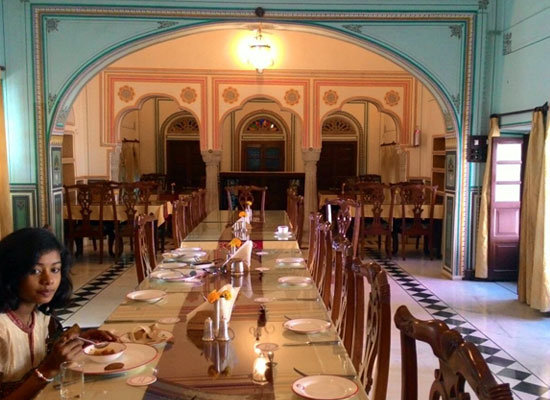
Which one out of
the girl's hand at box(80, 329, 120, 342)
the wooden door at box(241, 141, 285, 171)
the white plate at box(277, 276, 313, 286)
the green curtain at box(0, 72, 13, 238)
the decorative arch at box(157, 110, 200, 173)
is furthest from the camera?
the wooden door at box(241, 141, 285, 171)

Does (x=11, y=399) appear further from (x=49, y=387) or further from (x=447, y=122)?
(x=447, y=122)

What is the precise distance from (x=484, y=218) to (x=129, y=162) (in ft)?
29.9

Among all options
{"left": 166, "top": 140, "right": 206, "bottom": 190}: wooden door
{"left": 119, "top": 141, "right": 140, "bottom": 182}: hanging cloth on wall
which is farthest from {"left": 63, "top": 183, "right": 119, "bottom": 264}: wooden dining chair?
{"left": 166, "top": 140, "right": 206, "bottom": 190}: wooden door

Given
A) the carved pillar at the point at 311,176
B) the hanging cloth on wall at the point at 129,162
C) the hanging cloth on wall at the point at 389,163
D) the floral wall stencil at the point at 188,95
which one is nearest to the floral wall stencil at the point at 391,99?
the carved pillar at the point at 311,176

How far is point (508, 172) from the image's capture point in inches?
257

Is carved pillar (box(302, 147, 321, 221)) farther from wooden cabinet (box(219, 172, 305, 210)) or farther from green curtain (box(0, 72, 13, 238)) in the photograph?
green curtain (box(0, 72, 13, 238))

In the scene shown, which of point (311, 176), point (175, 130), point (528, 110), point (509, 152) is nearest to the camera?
point (528, 110)

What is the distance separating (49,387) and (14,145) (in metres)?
5.21

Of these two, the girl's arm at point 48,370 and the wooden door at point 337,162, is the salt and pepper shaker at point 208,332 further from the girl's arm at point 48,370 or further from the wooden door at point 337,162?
the wooden door at point 337,162

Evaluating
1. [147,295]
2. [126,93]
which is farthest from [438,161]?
[147,295]

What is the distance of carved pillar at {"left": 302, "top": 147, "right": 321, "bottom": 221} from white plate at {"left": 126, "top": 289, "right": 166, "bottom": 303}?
7.62m

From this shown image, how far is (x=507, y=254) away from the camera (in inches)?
261

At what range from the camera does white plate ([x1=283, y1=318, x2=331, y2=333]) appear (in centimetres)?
234

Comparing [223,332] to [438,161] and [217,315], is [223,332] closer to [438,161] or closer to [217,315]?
[217,315]
